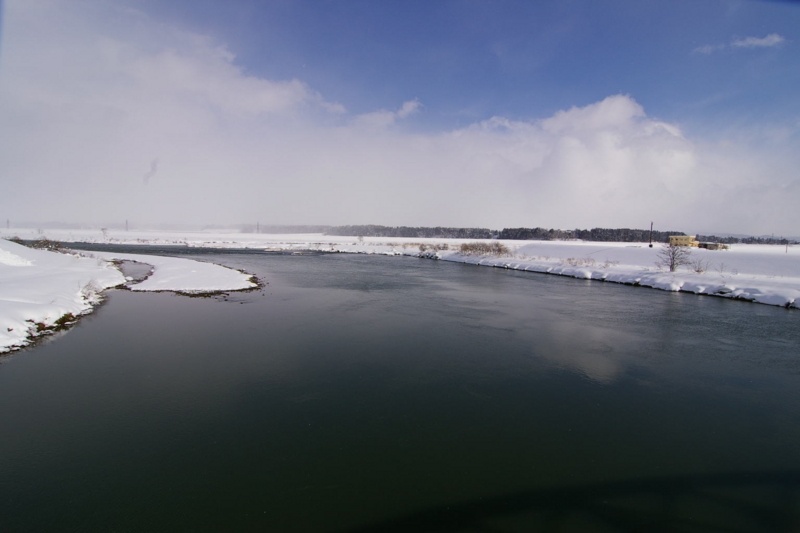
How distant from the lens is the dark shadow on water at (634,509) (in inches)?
142

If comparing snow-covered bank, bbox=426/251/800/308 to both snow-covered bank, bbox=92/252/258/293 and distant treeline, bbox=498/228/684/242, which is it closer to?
snow-covered bank, bbox=92/252/258/293

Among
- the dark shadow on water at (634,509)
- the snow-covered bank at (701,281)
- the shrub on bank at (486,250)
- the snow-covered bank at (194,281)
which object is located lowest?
the dark shadow on water at (634,509)

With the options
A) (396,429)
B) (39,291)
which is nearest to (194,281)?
(39,291)

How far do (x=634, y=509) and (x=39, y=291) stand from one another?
1619 centimetres

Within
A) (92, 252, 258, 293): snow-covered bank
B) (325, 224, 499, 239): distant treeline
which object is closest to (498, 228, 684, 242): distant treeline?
(325, 224, 499, 239): distant treeline

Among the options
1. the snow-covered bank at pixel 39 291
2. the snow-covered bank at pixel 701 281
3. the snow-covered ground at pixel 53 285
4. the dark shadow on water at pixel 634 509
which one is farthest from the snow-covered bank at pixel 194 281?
the snow-covered bank at pixel 701 281

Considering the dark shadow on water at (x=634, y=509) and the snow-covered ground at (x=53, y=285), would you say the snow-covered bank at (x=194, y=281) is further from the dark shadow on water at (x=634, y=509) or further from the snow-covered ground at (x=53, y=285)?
the dark shadow on water at (x=634, y=509)

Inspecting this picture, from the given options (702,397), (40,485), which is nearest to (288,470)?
(40,485)

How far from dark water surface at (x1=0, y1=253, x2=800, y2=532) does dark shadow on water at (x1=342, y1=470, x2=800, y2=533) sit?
→ 0.02m

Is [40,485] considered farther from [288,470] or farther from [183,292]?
[183,292]

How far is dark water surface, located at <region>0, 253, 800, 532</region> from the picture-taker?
12.4 feet

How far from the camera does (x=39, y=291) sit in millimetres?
11664

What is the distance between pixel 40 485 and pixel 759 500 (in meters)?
7.89

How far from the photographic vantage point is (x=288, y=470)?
432cm
